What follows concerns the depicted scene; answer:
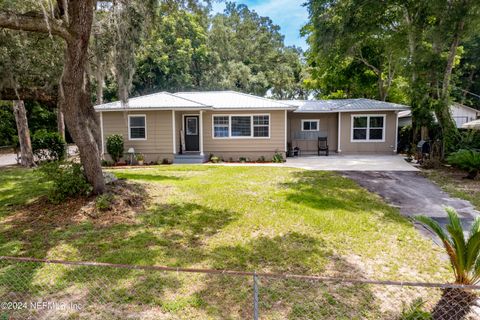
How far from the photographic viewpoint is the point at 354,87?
23.8 meters

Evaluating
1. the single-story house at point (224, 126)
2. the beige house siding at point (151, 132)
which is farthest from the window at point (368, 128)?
the beige house siding at point (151, 132)

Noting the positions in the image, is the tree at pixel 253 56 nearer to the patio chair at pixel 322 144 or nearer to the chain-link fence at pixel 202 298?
the patio chair at pixel 322 144

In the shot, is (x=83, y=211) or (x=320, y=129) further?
→ (x=320, y=129)

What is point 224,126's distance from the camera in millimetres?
14984

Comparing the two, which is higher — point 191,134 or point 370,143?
point 191,134

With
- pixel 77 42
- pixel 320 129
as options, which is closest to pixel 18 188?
pixel 77 42

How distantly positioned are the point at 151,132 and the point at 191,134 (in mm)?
1995

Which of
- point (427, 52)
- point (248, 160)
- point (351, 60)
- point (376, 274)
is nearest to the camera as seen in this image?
point (376, 274)

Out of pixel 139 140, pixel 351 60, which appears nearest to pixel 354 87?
pixel 351 60

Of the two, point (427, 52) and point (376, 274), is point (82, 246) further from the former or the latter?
point (427, 52)

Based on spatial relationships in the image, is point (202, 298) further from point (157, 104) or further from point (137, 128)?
point (137, 128)

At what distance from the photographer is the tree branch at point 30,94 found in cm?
638

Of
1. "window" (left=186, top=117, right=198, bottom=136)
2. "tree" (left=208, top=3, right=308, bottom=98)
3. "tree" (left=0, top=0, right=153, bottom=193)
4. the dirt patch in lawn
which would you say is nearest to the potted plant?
"window" (left=186, top=117, right=198, bottom=136)

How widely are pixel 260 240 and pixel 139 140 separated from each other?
11.2 meters
